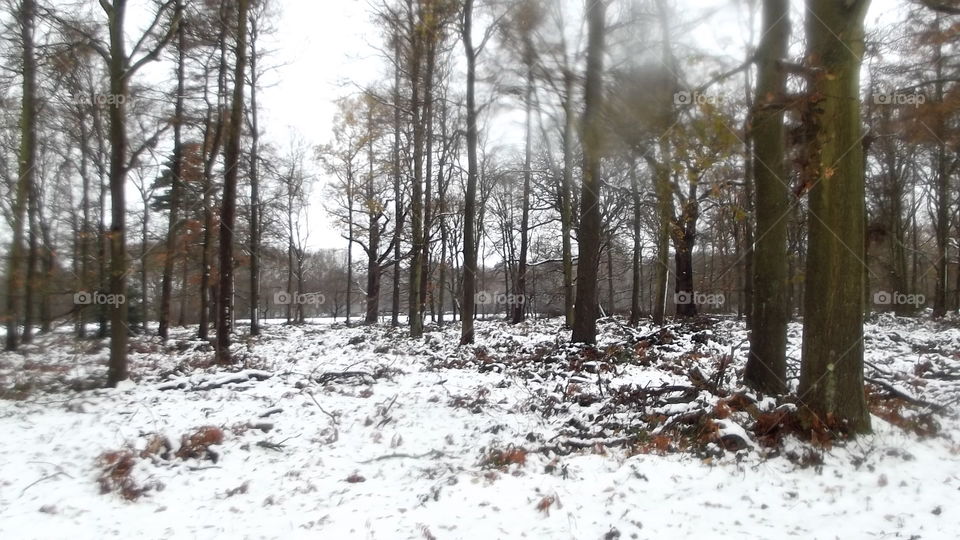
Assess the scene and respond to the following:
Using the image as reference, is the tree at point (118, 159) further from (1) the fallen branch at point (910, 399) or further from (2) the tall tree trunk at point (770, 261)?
(1) the fallen branch at point (910, 399)

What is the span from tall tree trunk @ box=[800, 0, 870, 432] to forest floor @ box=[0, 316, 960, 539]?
17.7 inches

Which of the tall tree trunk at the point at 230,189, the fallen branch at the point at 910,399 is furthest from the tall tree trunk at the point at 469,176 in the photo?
the fallen branch at the point at 910,399

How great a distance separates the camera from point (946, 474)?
14.5 ft

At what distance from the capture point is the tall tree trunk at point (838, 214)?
509 centimetres

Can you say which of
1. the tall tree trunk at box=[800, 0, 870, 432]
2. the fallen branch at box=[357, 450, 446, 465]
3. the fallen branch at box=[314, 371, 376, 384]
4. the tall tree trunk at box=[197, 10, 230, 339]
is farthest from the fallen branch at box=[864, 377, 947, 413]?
the tall tree trunk at box=[197, 10, 230, 339]

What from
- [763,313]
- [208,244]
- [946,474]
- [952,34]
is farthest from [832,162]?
[208,244]

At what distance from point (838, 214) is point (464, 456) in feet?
14.9

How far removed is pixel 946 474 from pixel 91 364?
39.6 ft

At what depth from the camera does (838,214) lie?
5.11m

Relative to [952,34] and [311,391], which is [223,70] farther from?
[952,34]

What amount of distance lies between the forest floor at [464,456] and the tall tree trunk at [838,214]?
1.47 ft

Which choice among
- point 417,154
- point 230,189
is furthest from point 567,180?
point 230,189

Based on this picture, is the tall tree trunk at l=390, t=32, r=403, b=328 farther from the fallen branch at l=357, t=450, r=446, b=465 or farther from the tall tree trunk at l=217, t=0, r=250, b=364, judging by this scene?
the fallen branch at l=357, t=450, r=446, b=465

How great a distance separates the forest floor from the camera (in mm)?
4121
